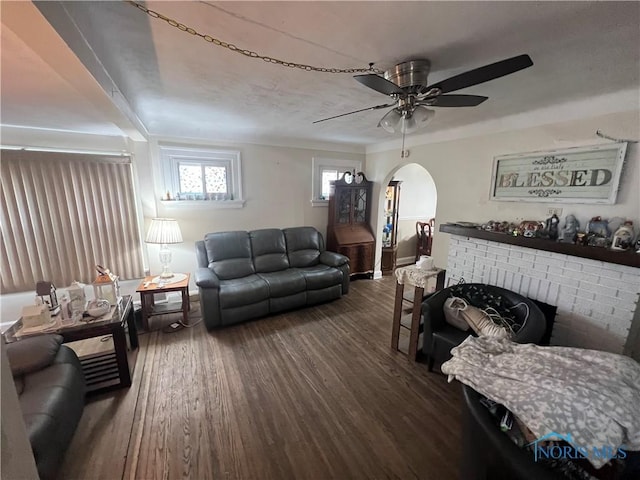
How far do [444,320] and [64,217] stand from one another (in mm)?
4093

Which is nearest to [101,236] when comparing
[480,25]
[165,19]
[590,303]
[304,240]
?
[304,240]

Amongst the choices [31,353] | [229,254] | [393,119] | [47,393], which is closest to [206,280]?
[229,254]

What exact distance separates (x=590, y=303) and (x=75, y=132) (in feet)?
17.0

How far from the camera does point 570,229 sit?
7.34ft

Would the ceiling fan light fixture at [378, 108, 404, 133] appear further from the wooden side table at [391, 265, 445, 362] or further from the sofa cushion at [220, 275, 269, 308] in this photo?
the sofa cushion at [220, 275, 269, 308]

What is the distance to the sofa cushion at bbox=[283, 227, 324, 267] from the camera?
12.8ft

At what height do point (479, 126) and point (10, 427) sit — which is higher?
point (479, 126)

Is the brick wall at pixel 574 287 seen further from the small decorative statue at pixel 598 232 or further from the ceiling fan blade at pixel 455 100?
the ceiling fan blade at pixel 455 100

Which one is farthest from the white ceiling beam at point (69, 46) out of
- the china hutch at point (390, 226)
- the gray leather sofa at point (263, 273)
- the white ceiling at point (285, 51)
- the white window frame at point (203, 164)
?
the china hutch at point (390, 226)

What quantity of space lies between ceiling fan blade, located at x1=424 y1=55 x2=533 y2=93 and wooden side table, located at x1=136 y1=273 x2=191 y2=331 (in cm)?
300

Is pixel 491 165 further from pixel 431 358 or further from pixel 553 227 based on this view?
pixel 431 358

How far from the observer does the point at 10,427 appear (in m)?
0.63

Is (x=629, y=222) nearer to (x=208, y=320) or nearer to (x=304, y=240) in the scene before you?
(x=304, y=240)

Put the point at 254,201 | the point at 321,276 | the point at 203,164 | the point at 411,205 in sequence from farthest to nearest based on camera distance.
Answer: the point at 411,205 < the point at 254,201 < the point at 203,164 < the point at 321,276
